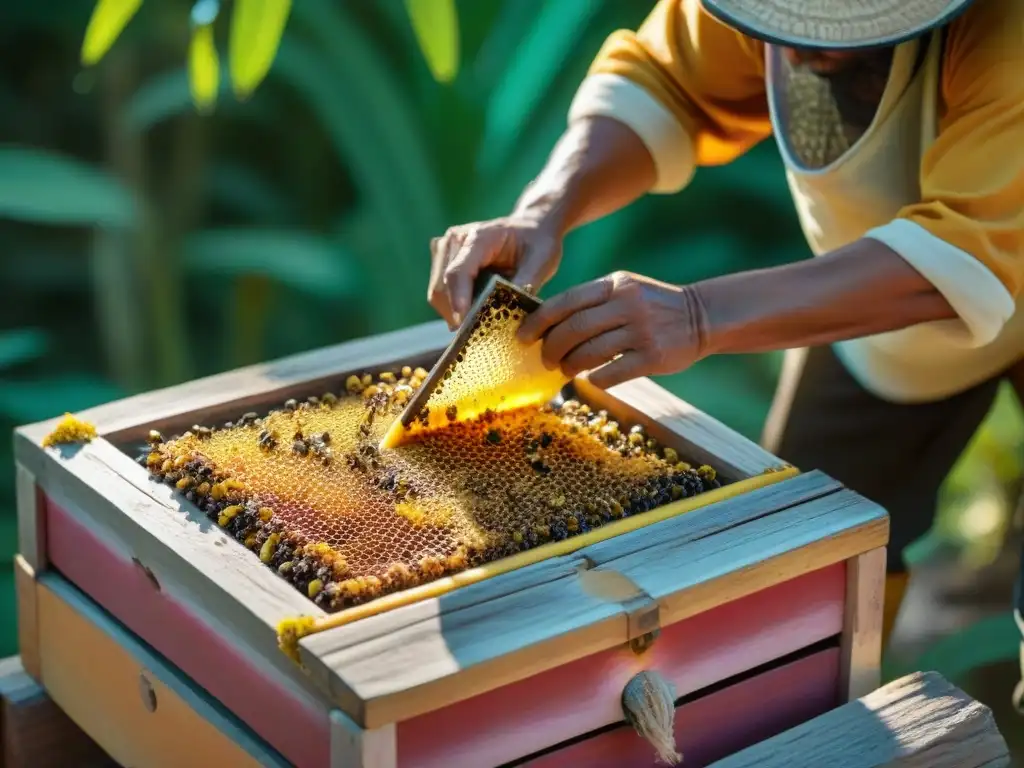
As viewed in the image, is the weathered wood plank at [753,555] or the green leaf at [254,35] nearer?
the weathered wood plank at [753,555]

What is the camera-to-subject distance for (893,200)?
158 cm

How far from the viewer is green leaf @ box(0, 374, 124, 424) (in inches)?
109

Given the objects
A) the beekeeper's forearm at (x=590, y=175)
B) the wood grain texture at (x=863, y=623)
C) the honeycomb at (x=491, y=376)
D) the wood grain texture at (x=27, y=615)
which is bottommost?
the wood grain texture at (x=27, y=615)

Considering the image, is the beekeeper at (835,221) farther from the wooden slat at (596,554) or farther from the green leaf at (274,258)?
the green leaf at (274,258)

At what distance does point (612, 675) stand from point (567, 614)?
0.26 ft

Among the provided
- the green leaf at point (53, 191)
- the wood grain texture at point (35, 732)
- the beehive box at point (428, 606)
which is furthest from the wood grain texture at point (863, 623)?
the green leaf at point (53, 191)

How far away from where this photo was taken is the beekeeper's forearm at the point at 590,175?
5.47ft

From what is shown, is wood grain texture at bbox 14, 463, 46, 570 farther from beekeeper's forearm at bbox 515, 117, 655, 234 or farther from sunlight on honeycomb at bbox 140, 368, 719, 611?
beekeeper's forearm at bbox 515, 117, 655, 234

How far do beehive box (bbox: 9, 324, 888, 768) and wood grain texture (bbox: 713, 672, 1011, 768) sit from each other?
6 cm

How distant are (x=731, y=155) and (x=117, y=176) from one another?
1451 mm

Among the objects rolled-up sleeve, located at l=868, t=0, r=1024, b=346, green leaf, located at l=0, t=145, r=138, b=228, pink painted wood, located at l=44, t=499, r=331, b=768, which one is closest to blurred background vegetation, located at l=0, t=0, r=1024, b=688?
green leaf, located at l=0, t=145, r=138, b=228

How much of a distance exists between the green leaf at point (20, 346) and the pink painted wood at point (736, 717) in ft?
5.96

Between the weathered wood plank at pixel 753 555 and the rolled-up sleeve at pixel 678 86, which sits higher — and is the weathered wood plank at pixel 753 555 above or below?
below

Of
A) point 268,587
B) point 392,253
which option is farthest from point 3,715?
point 392,253
